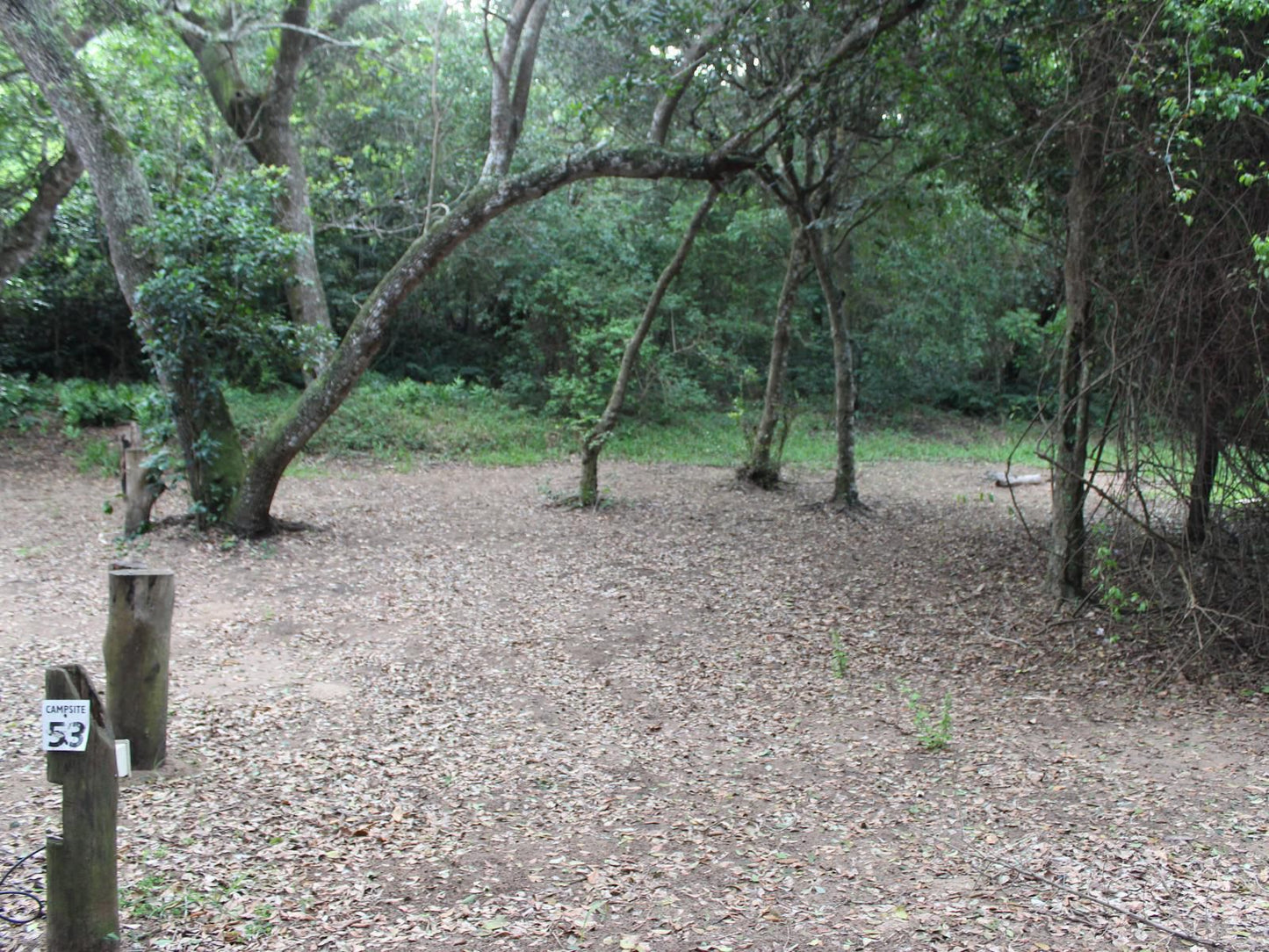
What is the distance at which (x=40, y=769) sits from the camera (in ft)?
14.0

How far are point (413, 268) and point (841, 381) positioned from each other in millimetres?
5075

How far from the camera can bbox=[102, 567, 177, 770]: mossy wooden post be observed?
422 cm

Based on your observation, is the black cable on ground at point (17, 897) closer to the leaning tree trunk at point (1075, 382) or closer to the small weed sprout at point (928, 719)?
the small weed sprout at point (928, 719)

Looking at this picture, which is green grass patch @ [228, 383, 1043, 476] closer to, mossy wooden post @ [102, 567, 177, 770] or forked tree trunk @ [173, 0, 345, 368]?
forked tree trunk @ [173, 0, 345, 368]

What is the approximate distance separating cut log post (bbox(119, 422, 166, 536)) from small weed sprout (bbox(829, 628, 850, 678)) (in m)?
5.95

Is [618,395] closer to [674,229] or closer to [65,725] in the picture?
[674,229]

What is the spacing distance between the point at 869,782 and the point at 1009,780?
0.67m

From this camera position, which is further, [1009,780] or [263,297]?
[263,297]

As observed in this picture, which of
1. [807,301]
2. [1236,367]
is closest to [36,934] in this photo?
[1236,367]

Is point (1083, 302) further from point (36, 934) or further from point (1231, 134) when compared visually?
point (36, 934)

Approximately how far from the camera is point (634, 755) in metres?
5.08

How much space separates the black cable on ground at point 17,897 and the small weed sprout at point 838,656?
4.62m

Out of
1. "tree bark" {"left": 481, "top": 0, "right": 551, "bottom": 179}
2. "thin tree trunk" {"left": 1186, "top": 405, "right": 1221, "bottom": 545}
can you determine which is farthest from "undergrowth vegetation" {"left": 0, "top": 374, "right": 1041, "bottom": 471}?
"thin tree trunk" {"left": 1186, "top": 405, "right": 1221, "bottom": 545}

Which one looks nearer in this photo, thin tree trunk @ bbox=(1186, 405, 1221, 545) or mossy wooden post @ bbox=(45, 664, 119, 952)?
mossy wooden post @ bbox=(45, 664, 119, 952)
